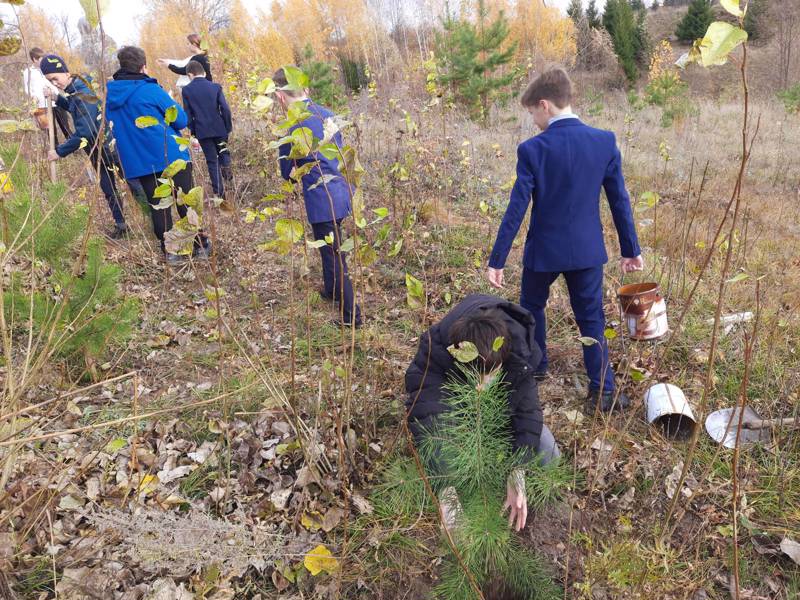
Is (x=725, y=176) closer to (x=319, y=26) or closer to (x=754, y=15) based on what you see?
(x=754, y=15)

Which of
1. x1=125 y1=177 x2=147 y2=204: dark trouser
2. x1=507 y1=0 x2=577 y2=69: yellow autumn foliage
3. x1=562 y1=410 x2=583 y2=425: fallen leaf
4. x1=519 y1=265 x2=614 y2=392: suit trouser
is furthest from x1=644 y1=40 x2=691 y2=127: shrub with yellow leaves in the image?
x1=125 y1=177 x2=147 y2=204: dark trouser

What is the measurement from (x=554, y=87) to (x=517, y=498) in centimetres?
177

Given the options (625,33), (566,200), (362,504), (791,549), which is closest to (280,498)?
(362,504)

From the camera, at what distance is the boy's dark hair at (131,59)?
354cm

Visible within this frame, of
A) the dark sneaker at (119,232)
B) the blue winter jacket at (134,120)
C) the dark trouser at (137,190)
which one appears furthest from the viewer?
the dark sneaker at (119,232)

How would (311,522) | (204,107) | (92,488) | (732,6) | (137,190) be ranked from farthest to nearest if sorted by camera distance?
(204,107), (137,190), (92,488), (311,522), (732,6)

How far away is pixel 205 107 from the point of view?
4922 millimetres

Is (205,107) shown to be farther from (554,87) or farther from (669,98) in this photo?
(669,98)

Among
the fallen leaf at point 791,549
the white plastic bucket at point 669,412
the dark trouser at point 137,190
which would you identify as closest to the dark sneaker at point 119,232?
the dark trouser at point 137,190

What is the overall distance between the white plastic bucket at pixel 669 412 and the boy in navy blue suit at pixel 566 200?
0.27 m

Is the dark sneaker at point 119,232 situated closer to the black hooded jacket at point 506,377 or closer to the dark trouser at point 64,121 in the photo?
the dark trouser at point 64,121

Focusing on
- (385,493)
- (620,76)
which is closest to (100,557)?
(385,493)

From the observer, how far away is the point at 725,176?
7.12 meters

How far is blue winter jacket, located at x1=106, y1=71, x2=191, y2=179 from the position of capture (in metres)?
3.64
